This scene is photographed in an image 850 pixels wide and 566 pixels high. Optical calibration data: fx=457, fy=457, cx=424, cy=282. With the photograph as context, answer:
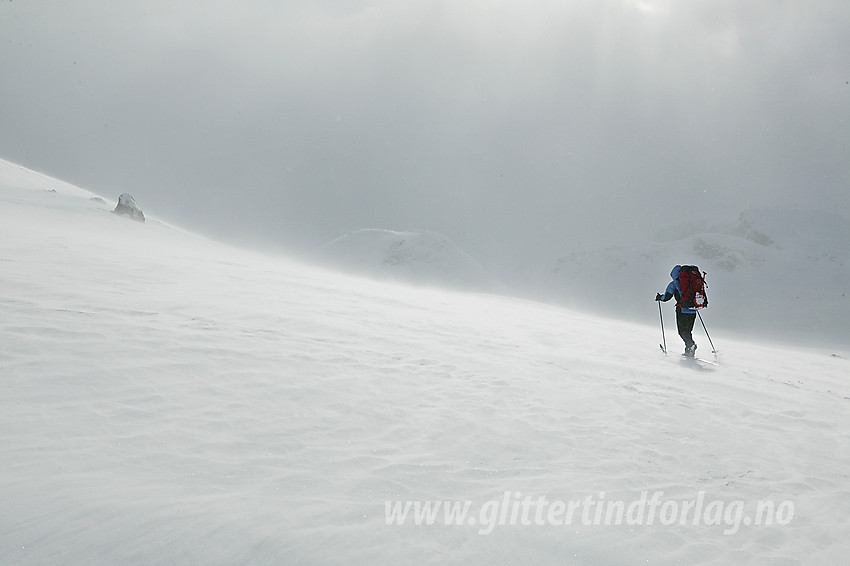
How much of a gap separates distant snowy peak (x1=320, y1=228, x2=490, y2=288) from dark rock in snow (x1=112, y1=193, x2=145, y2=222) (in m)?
48.1

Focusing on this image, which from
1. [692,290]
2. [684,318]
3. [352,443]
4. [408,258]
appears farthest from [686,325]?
[408,258]

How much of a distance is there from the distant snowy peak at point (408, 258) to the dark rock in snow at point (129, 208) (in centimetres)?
4813

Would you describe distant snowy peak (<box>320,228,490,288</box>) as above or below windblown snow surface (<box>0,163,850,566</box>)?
above

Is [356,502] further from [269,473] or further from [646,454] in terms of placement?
[646,454]

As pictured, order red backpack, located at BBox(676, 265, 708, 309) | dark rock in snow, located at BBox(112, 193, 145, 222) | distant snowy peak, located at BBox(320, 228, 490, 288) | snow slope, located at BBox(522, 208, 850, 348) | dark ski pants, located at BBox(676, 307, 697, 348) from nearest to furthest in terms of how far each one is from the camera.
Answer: red backpack, located at BBox(676, 265, 708, 309) → dark ski pants, located at BBox(676, 307, 697, 348) → dark rock in snow, located at BBox(112, 193, 145, 222) → snow slope, located at BBox(522, 208, 850, 348) → distant snowy peak, located at BBox(320, 228, 490, 288)

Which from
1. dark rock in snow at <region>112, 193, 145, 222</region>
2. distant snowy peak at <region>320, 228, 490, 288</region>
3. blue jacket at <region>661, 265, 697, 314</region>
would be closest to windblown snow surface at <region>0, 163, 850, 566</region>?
blue jacket at <region>661, 265, 697, 314</region>

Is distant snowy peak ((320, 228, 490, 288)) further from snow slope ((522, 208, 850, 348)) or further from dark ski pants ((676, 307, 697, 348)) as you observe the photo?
dark ski pants ((676, 307, 697, 348))

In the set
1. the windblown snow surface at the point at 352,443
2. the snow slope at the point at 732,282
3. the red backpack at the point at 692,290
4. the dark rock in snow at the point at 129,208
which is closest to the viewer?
the windblown snow surface at the point at 352,443

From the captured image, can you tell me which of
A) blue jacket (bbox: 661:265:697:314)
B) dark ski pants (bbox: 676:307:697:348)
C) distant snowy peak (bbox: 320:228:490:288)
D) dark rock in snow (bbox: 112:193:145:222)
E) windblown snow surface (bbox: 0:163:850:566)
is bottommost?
windblown snow surface (bbox: 0:163:850:566)

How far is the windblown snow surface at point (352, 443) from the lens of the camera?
2834 millimetres

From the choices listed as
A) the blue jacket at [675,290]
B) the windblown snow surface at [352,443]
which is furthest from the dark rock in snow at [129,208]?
the blue jacket at [675,290]

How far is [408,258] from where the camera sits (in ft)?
287

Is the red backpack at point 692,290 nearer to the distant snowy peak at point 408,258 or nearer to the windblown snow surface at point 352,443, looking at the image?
the windblown snow surface at point 352,443

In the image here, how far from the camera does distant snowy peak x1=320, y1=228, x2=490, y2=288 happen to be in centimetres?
8206
